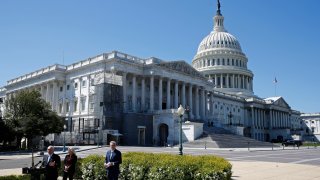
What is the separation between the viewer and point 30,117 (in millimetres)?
56844

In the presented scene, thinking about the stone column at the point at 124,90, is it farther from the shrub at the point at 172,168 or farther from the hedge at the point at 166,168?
the shrub at the point at 172,168

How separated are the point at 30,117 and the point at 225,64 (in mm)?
95273

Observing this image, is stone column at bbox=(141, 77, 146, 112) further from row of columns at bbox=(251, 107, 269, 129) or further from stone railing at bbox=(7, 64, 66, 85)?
row of columns at bbox=(251, 107, 269, 129)

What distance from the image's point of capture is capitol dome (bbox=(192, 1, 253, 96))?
447 ft

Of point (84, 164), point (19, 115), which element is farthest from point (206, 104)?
point (84, 164)

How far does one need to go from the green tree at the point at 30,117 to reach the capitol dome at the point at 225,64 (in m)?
82.0

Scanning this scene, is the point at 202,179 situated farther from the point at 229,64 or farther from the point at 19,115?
the point at 229,64

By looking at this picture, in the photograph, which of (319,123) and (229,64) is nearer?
(229,64)

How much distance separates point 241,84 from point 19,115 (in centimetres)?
9813

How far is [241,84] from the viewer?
141250 millimetres

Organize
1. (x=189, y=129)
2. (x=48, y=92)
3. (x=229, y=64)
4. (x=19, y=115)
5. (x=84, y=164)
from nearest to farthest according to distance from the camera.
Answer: (x=84, y=164) → (x=19, y=115) → (x=189, y=129) → (x=48, y=92) → (x=229, y=64)

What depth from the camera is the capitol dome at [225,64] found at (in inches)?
5364

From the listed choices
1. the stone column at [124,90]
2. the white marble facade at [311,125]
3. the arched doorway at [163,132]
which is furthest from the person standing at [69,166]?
the white marble facade at [311,125]

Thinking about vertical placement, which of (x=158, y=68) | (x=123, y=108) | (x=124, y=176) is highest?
(x=158, y=68)
